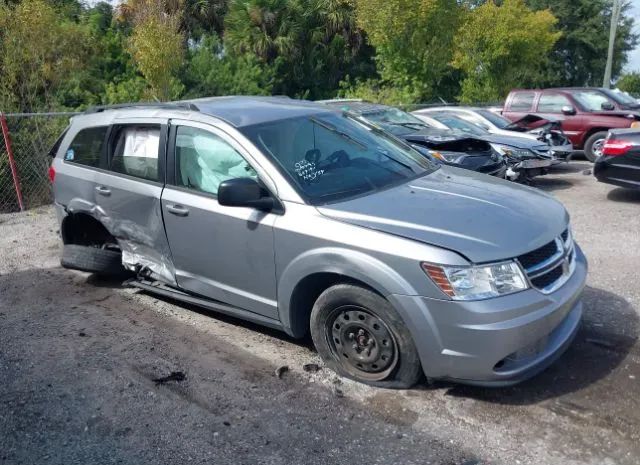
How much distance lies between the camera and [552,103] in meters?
14.9

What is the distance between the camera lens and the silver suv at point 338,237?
3.62 meters

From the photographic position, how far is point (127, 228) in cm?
538

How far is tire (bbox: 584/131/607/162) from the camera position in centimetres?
1396

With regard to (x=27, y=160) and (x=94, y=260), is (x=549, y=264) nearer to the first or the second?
(x=94, y=260)

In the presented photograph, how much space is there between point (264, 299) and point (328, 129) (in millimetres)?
1401

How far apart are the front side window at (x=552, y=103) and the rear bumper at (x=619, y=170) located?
5649mm

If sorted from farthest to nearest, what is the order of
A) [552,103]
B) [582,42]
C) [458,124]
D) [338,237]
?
[582,42] → [552,103] → [458,124] → [338,237]

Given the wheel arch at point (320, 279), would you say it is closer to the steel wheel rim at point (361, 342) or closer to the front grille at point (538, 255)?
the steel wheel rim at point (361, 342)

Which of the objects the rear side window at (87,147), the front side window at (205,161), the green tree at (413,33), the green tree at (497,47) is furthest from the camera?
the green tree at (497,47)

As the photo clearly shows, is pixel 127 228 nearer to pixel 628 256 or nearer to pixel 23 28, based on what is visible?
pixel 628 256

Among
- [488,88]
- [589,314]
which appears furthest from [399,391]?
[488,88]

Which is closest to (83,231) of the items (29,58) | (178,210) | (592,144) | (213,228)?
(178,210)

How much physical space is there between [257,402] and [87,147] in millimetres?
3070

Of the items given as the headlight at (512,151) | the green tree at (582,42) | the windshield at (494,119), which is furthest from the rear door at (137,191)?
the green tree at (582,42)
